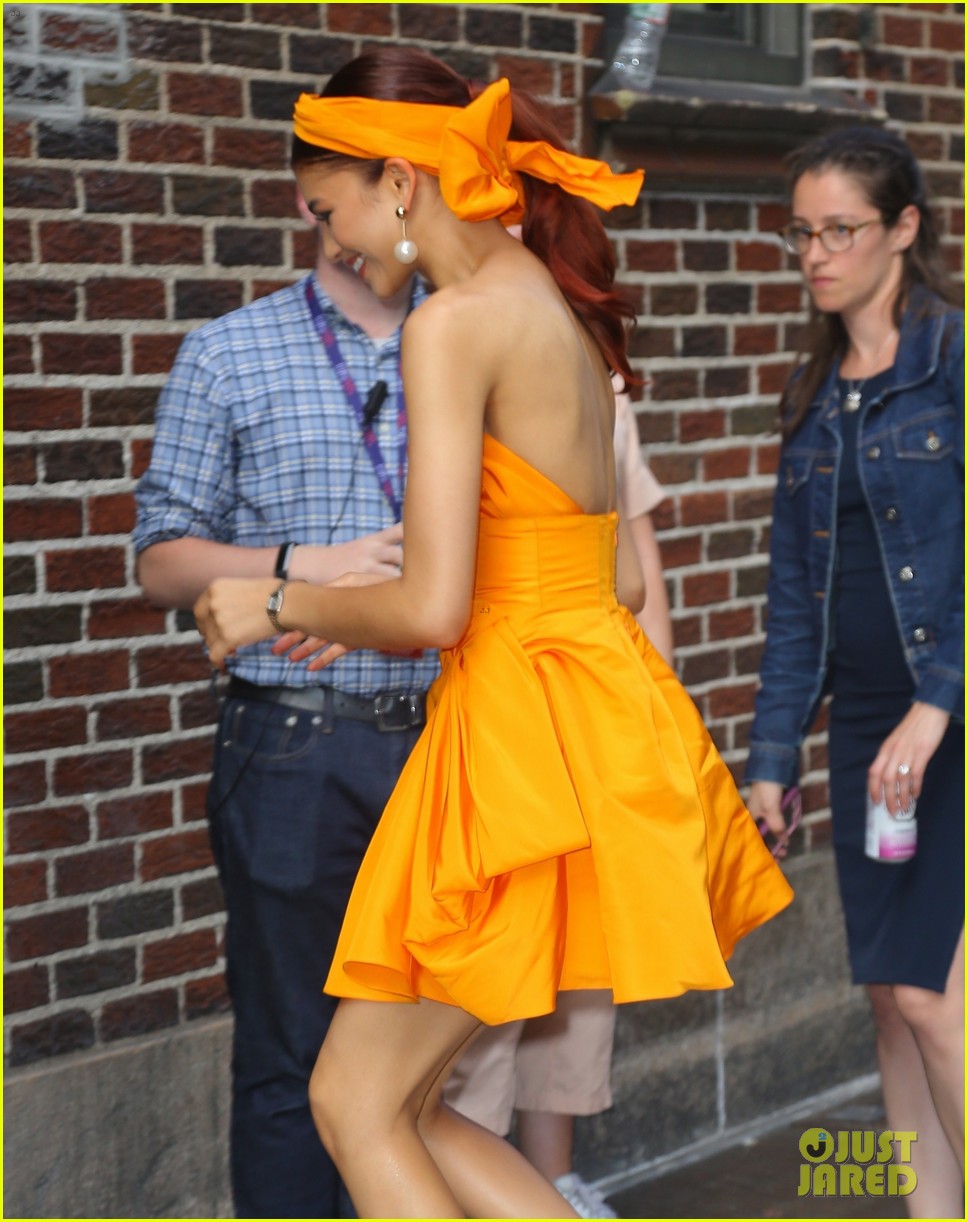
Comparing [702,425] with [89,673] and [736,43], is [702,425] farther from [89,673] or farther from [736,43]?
[89,673]

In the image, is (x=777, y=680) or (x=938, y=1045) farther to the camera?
(x=777, y=680)

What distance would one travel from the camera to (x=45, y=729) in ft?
11.8

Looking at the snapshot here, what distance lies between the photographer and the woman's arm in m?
2.58

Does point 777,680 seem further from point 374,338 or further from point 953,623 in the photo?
point 374,338

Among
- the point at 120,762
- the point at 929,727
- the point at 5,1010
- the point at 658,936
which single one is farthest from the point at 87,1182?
the point at 929,727

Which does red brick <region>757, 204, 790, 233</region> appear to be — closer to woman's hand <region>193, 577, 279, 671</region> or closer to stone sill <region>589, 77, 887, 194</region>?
stone sill <region>589, 77, 887, 194</region>

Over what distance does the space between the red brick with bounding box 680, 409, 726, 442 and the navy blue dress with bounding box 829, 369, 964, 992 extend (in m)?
1.09

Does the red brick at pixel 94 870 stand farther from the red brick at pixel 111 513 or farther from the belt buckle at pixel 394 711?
the belt buckle at pixel 394 711

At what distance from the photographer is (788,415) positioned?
3846 millimetres

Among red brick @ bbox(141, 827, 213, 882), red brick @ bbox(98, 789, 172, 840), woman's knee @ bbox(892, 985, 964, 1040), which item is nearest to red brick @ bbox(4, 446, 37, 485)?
red brick @ bbox(98, 789, 172, 840)

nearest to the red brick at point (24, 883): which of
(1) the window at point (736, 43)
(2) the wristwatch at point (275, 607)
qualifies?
(2) the wristwatch at point (275, 607)

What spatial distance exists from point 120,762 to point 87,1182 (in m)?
0.88

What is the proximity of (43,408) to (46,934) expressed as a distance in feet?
3.46

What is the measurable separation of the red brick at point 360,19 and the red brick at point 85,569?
1243mm
